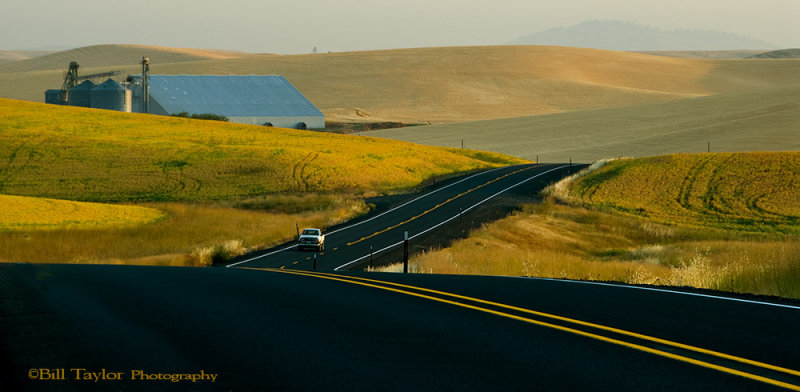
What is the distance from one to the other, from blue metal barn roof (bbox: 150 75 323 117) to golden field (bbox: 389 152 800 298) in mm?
60675

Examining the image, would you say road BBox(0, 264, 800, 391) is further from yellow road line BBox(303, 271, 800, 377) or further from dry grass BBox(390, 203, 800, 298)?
dry grass BBox(390, 203, 800, 298)

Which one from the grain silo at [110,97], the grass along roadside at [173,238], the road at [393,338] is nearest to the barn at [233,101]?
the grain silo at [110,97]

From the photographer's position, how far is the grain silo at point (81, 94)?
119 m

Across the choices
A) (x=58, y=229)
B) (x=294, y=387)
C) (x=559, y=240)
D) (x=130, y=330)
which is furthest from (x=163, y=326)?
(x=559, y=240)

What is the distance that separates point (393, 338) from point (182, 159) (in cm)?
5981

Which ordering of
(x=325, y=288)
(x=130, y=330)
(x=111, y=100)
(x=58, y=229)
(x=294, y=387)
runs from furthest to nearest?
(x=111, y=100) → (x=58, y=229) → (x=325, y=288) → (x=130, y=330) → (x=294, y=387)

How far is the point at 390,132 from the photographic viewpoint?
122 m

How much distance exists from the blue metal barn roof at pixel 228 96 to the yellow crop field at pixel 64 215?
7474 cm

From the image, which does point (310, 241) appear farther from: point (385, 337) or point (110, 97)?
point (110, 97)

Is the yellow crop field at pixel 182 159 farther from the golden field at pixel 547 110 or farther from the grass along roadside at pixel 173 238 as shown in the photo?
the golden field at pixel 547 110

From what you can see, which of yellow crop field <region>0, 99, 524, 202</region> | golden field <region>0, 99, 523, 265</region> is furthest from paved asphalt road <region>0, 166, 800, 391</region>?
yellow crop field <region>0, 99, 524, 202</region>

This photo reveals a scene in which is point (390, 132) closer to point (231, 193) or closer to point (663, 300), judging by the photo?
point (231, 193)

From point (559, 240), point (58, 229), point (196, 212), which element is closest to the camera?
point (58, 229)

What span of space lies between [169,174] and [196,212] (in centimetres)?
1602
